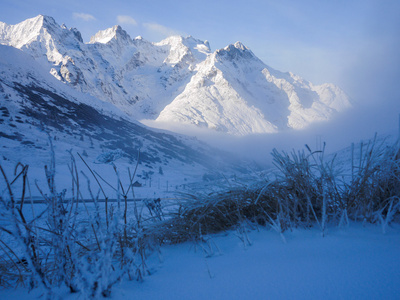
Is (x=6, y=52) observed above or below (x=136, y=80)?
below

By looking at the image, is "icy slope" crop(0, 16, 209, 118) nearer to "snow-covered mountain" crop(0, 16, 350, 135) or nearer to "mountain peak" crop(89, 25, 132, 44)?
"mountain peak" crop(89, 25, 132, 44)

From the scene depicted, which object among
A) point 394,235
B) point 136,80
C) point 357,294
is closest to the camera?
point 357,294

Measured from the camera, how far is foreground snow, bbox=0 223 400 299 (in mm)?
601

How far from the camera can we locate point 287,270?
708 mm

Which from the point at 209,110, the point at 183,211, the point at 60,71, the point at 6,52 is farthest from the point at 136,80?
the point at 183,211

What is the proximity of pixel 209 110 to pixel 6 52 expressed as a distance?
58.9m

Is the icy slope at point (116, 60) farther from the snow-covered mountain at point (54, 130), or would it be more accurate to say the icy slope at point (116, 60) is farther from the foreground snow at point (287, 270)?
the foreground snow at point (287, 270)

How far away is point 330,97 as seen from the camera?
9512 centimetres

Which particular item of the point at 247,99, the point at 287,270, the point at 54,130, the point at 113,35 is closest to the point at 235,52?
the point at 247,99

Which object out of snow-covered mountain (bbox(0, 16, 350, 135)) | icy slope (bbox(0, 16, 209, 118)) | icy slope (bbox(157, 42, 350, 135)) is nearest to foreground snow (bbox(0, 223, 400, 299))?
icy slope (bbox(157, 42, 350, 135))

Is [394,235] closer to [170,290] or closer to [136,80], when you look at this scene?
[170,290]

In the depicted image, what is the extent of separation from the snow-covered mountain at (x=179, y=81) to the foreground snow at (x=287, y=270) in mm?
71114

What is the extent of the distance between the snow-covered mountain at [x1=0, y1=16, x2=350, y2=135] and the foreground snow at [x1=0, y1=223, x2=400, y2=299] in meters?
71.1

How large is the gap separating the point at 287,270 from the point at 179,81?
12588 cm
